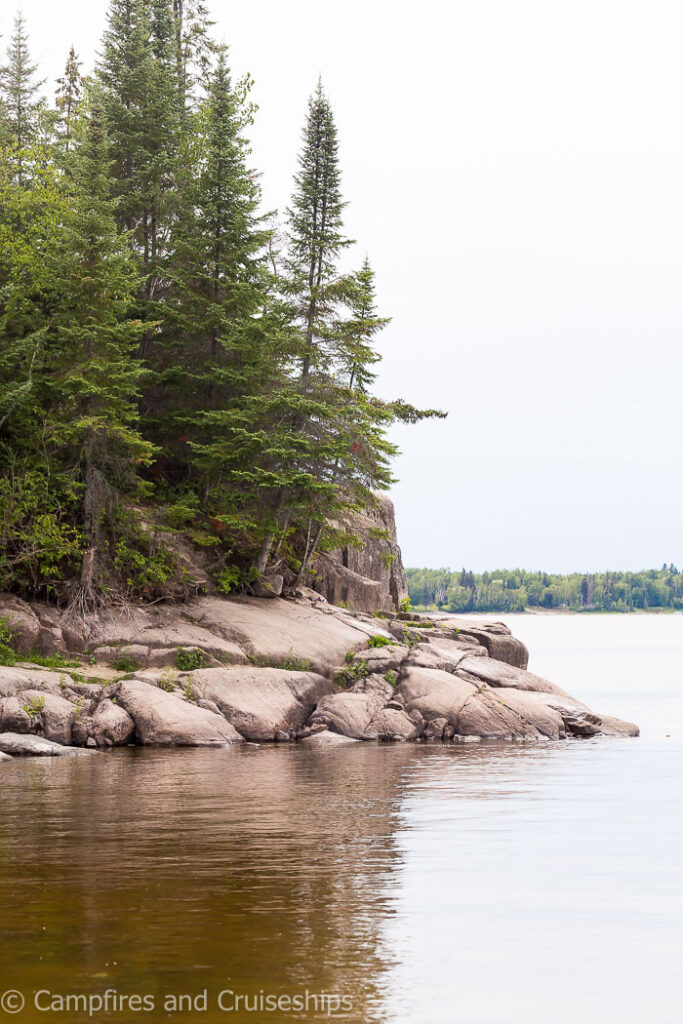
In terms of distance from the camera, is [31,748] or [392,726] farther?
[392,726]

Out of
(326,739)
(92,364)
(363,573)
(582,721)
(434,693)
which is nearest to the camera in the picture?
(326,739)

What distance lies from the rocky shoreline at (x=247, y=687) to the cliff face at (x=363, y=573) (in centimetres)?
667

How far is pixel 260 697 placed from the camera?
26.2 meters

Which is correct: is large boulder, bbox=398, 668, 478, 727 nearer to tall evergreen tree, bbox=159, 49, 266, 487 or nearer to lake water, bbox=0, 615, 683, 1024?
lake water, bbox=0, 615, 683, 1024

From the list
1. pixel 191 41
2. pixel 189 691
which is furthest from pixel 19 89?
pixel 189 691

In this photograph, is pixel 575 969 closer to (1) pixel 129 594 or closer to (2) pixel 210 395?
(1) pixel 129 594

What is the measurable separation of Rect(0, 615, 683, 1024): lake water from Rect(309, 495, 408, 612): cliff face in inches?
696

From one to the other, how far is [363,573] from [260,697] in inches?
691

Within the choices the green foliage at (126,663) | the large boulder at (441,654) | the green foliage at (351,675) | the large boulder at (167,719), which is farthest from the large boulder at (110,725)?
the large boulder at (441,654)

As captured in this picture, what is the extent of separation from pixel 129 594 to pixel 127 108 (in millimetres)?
19965

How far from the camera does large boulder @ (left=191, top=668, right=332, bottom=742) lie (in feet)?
84.1

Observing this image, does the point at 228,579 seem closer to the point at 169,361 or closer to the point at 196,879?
the point at 169,361

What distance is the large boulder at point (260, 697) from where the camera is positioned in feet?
84.1

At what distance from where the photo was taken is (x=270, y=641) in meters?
29.3
